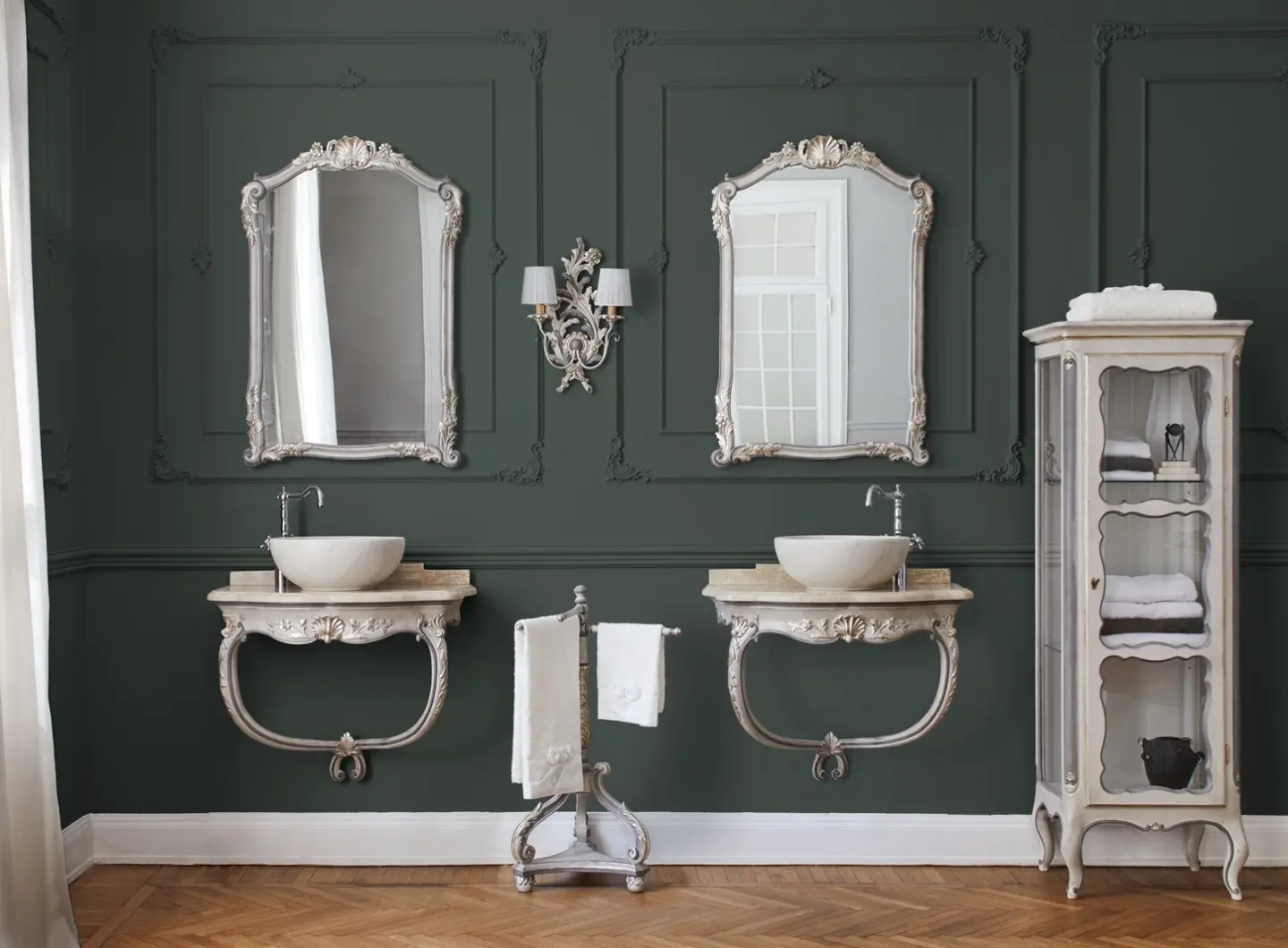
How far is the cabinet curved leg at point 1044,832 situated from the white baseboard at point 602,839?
8 centimetres

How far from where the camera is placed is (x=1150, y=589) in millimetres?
3701

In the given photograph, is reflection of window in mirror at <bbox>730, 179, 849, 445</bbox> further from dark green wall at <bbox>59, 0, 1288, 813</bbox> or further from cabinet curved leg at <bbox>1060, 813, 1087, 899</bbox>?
cabinet curved leg at <bbox>1060, 813, 1087, 899</bbox>

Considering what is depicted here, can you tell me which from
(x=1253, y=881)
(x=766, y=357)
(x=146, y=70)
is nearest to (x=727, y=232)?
(x=766, y=357)

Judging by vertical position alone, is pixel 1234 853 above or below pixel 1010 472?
below

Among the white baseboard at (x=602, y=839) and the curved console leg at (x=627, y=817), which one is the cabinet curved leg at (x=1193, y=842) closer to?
the white baseboard at (x=602, y=839)

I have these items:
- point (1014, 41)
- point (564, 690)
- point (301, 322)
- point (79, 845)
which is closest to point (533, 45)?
point (301, 322)

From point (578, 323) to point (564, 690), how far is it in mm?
1158

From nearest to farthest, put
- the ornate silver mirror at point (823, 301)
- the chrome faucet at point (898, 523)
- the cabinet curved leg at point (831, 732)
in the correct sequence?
the cabinet curved leg at point (831, 732) → the chrome faucet at point (898, 523) → the ornate silver mirror at point (823, 301)

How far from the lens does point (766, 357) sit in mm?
4023

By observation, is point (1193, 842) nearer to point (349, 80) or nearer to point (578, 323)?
point (578, 323)

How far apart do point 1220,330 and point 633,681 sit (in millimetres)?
1966

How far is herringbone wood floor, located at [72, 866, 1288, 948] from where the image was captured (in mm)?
3385

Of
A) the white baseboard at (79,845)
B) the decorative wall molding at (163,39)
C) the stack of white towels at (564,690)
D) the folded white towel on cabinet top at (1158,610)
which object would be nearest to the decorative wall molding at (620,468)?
the stack of white towels at (564,690)

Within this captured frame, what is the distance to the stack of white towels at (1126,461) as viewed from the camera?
145 inches
